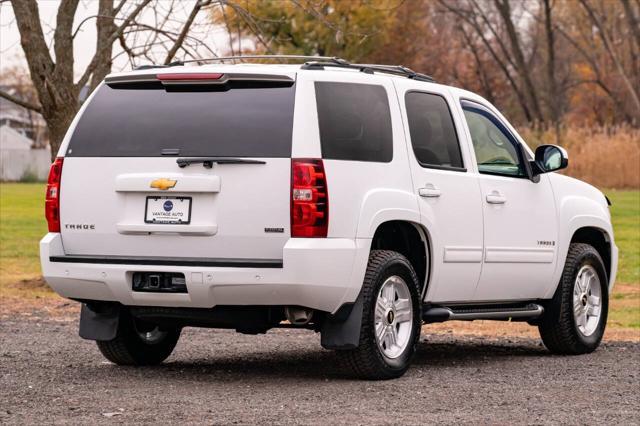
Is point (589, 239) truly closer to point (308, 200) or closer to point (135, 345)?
point (135, 345)

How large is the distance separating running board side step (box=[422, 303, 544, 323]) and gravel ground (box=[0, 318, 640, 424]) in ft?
1.15

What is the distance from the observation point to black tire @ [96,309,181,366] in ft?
30.6

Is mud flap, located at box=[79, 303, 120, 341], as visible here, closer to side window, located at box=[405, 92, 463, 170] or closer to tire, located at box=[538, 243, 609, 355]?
side window, located at box=[405, 92, 463, 170]

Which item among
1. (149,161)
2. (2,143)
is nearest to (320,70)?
(149,161)

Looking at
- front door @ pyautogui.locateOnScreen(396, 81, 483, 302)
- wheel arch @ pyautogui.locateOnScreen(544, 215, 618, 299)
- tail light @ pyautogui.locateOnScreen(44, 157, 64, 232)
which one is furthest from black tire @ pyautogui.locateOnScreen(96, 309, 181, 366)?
wheel arch @ pyautogui.locateOnScreen(544, 215, 618, 299)

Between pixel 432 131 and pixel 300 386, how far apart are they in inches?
82.1

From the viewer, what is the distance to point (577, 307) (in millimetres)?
11047

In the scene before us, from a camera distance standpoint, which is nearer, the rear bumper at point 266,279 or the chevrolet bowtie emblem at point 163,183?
the rear bumper at point 266,279

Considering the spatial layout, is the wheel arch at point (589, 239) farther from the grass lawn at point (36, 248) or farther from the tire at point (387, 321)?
the grass lawn at point (36, 248)

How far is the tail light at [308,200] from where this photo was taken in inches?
314

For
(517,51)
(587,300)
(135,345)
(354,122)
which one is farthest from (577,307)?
(517,51)

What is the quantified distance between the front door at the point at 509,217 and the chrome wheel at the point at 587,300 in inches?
22.0

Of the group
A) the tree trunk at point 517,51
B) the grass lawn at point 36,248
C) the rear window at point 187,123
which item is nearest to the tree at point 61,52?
the grass lawn at point 36,248

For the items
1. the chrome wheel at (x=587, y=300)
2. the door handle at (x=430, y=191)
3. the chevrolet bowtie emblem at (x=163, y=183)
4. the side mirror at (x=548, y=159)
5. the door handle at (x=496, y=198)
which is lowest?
the chrome wheel at (x=587, y=300)
